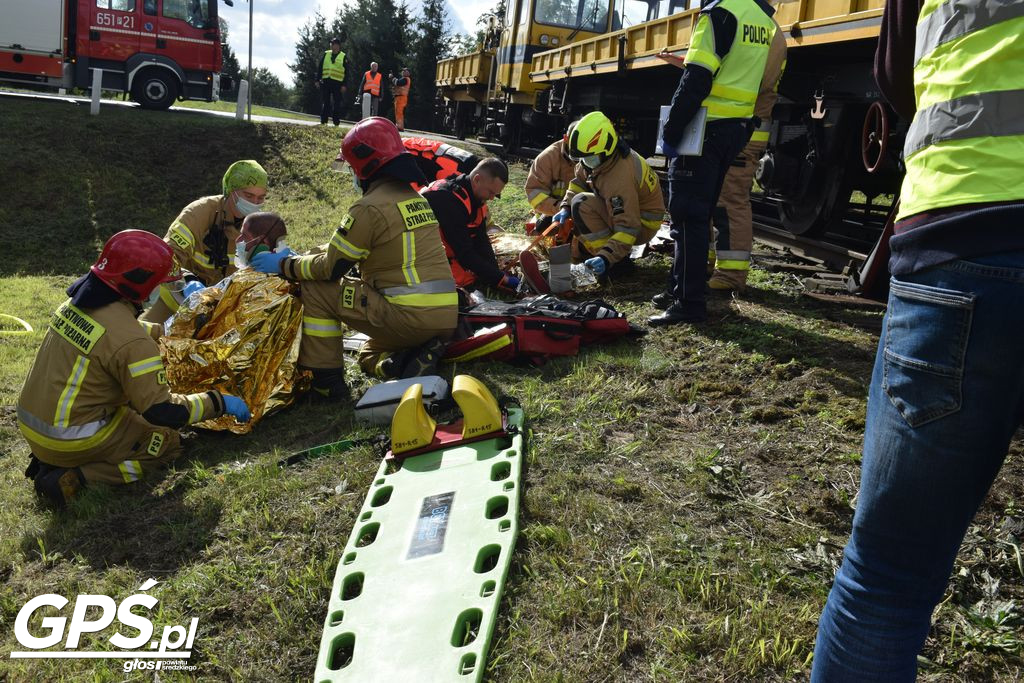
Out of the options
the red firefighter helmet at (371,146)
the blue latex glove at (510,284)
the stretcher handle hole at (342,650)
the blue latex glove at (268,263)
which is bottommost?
the stretcher handle hole at (342,650)

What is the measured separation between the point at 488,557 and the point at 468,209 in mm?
3357

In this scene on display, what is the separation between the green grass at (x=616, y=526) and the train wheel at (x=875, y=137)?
3.51 feet

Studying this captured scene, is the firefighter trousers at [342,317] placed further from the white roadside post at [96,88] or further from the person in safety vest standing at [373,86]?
the person in safety vest standing at [373,86]

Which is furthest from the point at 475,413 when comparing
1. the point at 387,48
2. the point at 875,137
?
the point at 387,48

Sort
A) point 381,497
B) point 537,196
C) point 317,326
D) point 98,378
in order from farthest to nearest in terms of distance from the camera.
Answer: point 537,196
point 317,326
point 98,378
point 381,497

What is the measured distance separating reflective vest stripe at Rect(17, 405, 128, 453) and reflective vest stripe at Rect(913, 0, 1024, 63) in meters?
3.32

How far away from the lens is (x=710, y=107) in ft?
14.6

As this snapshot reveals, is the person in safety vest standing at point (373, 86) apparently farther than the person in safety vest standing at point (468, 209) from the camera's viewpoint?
Yes

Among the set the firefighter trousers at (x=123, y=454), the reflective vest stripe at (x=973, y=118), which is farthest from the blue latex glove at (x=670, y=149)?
the reflective vest stripe at (x=973, y=118)

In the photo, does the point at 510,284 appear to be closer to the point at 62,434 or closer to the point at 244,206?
the point at 244,206

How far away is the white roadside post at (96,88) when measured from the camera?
13.0 metres

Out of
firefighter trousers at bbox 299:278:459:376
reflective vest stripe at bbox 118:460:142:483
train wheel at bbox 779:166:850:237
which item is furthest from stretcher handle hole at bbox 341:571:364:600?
train wheel at bbox 779:166:850:237

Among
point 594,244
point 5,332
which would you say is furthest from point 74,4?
point 594,244

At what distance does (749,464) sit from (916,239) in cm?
176
